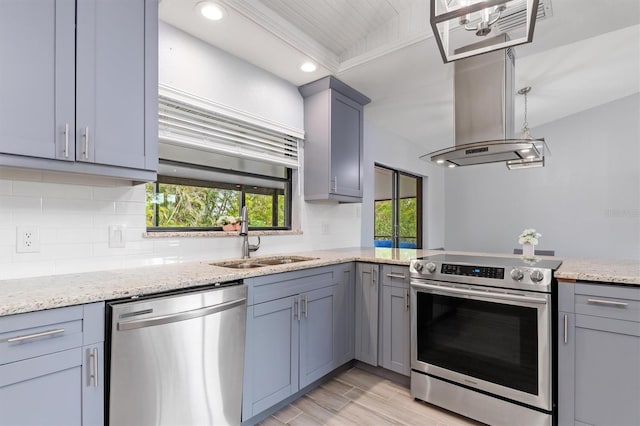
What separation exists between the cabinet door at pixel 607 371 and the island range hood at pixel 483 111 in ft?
3.68

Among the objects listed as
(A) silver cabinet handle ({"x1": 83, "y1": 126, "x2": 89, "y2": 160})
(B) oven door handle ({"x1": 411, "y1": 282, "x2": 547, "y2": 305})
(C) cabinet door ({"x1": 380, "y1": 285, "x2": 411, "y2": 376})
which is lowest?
(C) cabinet door ({"x1": 380, "y1": 285, "x2": 411, "y2": 376})

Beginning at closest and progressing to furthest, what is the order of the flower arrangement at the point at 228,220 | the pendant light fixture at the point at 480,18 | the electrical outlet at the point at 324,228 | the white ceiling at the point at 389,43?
the pendant light fixture at the point at 480,18 → the white ceiling at the point at 389,43 → the flower arrangement at the point at 228,220 → the electrical outlet at the point at 324,228

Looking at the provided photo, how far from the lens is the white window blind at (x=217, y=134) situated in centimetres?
212

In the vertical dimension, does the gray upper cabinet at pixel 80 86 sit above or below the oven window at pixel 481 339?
above

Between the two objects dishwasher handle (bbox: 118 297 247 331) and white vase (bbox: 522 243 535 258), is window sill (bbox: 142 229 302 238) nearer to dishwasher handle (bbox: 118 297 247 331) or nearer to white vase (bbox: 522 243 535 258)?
dishwasher handle (bbox: 118 297 247 331)

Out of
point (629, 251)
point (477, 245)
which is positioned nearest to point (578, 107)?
point (629, 251)

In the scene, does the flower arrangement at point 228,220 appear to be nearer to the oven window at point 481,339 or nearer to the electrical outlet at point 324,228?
the electrical outlet at point 324,228

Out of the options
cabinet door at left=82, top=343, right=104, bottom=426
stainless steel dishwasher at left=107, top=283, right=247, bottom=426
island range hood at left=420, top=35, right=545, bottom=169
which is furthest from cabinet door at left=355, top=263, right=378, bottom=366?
cabinet door at left=82, top=343, right=104, bottom=426

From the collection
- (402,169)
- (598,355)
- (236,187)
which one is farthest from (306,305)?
(402,169)

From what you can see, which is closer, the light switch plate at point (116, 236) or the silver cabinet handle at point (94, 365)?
the silver cabinet handle at point (94, 365)

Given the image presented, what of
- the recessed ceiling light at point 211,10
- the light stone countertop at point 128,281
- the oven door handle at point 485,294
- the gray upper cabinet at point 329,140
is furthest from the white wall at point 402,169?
the recessed ceiling light at point 211,10

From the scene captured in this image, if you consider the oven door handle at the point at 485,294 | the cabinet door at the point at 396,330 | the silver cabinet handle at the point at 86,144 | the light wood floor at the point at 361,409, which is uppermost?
the silver cabinet handle at the point at 86,144

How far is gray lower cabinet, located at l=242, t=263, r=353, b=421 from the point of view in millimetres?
1829

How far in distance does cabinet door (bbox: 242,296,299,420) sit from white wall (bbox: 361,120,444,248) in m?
2.02
